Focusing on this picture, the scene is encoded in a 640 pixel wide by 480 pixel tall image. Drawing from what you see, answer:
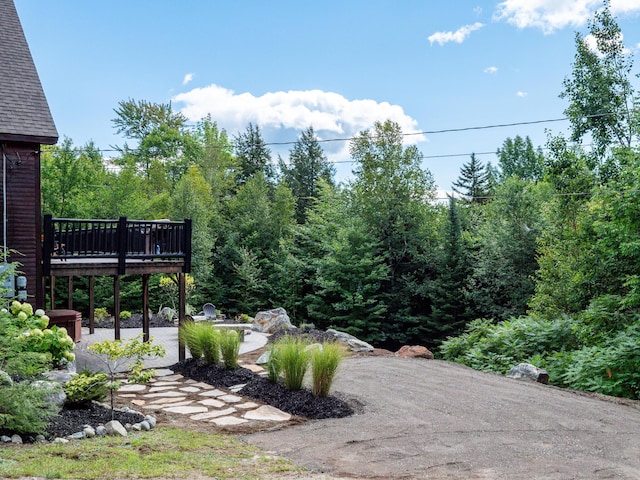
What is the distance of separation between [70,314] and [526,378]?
7.98 metres

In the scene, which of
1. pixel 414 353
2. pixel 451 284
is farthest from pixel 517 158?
pixel 414 353

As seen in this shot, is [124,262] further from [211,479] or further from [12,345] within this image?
[211,479]

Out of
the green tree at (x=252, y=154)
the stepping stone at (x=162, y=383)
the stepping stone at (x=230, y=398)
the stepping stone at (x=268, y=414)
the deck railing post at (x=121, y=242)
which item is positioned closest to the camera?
the stepping stone at (x=268, y=414)

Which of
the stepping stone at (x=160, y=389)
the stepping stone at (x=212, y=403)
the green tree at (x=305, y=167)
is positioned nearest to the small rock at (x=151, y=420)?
the stepping stone at (x=212, y=403)

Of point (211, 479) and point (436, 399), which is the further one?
point (436, 399)

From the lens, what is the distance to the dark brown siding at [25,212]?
958 cm

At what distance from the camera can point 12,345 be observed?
573 centimetres

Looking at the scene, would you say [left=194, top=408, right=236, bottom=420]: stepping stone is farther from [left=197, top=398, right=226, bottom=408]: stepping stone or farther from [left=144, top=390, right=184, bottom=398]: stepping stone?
[left=144, top=390, right=184, bottom=398]: stepping stone

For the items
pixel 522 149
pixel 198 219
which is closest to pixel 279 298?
pixel 198 219

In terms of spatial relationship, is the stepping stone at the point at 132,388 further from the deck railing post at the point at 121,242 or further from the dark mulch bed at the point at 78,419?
the deck railing post at the point at 121,242

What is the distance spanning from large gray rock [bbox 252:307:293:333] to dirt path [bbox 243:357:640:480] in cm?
633

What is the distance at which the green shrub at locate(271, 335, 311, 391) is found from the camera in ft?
23.8

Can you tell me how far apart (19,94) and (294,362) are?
696 centimetres

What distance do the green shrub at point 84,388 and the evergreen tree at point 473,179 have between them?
31615 millimetres
